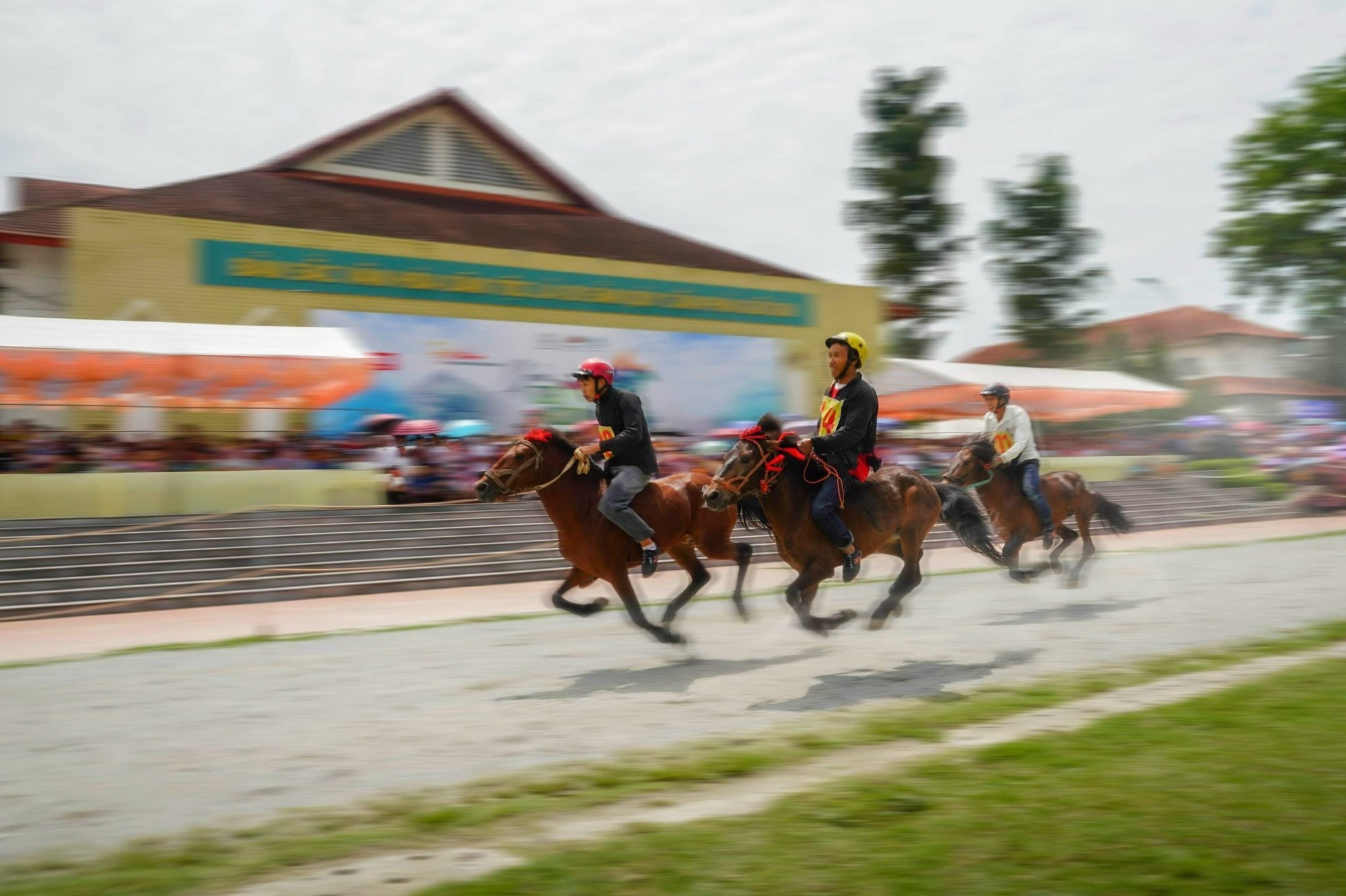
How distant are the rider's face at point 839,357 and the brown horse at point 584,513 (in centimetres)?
173

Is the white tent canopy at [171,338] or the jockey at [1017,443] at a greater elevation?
the white tent canopy at [171,338]

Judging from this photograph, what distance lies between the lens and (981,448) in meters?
12.3

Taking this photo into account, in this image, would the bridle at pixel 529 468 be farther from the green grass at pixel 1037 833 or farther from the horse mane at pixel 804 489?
the green grass at pixel 1037 833

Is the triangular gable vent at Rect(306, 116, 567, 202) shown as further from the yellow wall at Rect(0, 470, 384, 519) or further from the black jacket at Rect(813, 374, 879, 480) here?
the black jacket at Rect(813, 374, 879, 480)

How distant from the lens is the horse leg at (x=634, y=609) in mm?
9117

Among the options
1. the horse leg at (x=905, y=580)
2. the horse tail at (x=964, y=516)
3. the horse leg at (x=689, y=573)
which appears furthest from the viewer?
the horse tail at (x=964, y=516)

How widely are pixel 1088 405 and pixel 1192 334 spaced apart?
53345 mm

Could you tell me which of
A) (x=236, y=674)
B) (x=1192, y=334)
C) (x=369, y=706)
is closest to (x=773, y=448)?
(x=369, y=706)

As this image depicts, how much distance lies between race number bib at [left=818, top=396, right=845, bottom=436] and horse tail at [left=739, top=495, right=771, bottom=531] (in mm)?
743

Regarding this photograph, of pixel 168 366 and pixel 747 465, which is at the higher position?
pixel 168 366

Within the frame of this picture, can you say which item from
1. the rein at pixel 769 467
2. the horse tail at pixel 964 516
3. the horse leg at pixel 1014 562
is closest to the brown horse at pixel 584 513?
the rein at pixel 769 467

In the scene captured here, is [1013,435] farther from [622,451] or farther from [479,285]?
[479,285]

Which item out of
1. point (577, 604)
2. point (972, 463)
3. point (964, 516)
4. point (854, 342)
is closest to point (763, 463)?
point (854, 342)

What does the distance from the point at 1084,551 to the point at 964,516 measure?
3662mm
